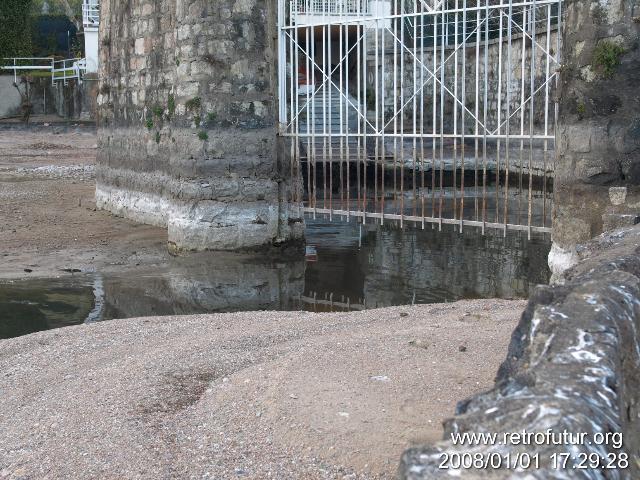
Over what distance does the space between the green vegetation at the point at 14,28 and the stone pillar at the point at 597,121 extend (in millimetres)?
33598

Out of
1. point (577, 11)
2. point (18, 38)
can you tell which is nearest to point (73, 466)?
point (577, 11)

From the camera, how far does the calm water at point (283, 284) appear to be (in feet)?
27.9

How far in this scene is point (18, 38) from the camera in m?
37.4

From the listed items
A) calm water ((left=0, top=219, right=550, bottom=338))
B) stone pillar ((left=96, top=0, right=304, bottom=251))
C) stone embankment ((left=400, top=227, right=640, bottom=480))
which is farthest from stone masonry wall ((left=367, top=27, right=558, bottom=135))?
stone embankment ((left=400, top=227, right=640, bottom=480))

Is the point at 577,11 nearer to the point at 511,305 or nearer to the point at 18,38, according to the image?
the point at 511,305

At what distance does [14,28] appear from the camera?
37.2 meters

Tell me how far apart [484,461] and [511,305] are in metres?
5.34

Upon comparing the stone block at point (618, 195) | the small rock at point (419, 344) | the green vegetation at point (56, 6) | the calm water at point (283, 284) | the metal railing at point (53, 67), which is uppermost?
the green vegetation at point (56, 6)

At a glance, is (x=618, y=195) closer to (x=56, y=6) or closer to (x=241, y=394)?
(x=241, y=394)

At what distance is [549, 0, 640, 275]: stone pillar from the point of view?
650cm

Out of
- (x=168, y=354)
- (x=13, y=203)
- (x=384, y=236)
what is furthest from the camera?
(x=13, y=203)

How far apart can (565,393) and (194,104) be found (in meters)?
8.73

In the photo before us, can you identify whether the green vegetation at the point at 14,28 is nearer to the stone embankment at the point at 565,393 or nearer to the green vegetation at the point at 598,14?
the green vegetation at the point at 598,14
